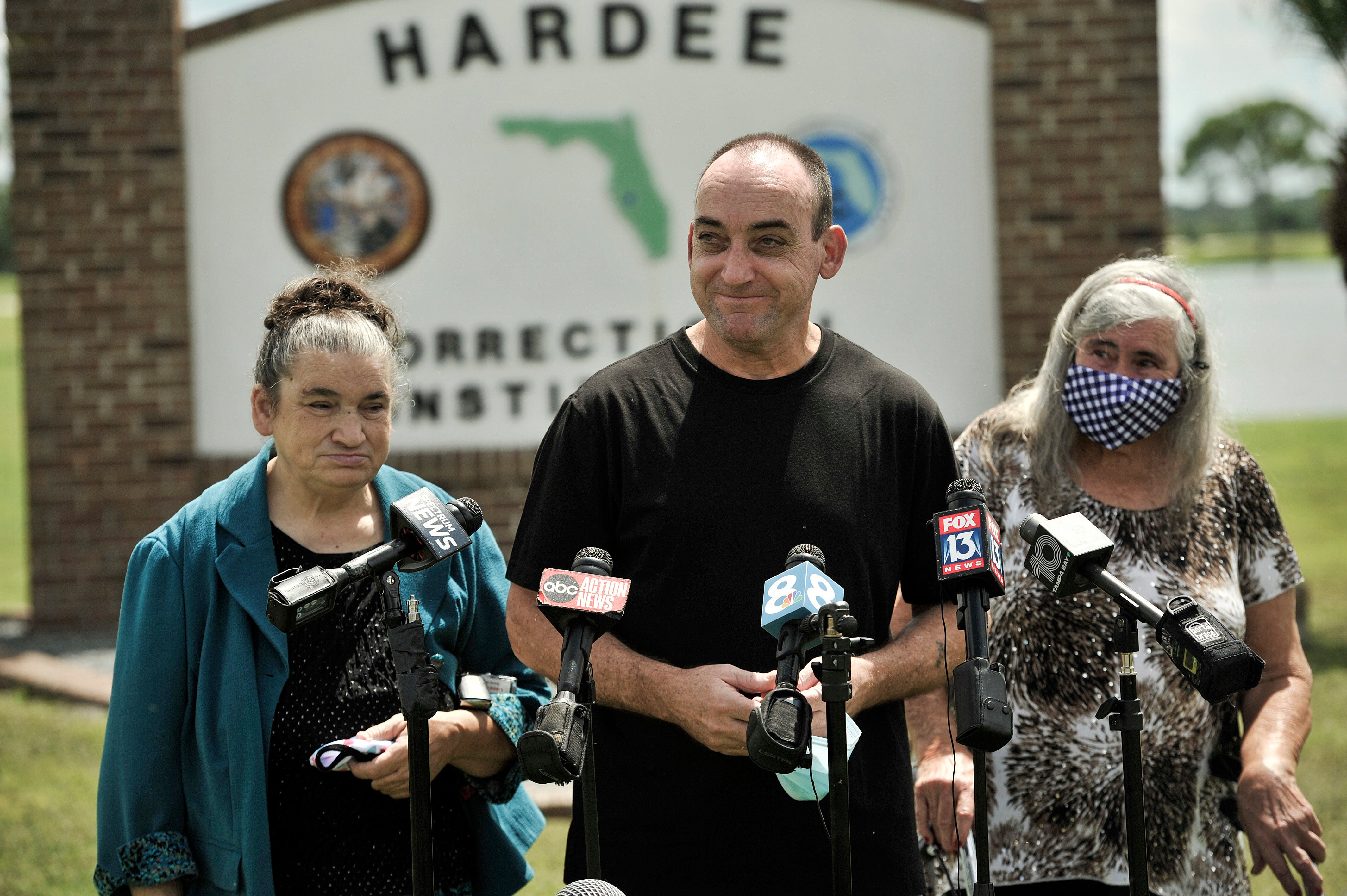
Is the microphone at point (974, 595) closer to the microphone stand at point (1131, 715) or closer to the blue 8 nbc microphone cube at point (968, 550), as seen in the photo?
the blue 8 nbc microphone cube at point (968, 550)

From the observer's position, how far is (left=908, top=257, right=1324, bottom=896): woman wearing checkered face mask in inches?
109

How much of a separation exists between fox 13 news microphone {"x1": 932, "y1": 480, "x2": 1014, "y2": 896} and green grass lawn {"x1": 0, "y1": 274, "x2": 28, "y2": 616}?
21.6 feet

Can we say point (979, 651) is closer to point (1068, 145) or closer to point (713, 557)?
point (713, 557)

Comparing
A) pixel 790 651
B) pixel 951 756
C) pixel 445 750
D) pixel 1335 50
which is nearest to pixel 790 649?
pixel 790 651

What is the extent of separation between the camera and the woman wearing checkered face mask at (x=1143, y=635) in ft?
9.09

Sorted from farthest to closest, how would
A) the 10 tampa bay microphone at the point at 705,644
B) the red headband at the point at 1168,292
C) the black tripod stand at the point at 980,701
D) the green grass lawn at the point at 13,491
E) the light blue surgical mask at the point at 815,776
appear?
the green grass lawn at the point at 13,491 < the red headband at the point at 1168,292 < the 10 tampa bay microphone at the point at 705,644 < the light blue surgical mask at the point at 815,776 < the black tripod stand at the point at 980,701

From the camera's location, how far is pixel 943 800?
9.00 feet

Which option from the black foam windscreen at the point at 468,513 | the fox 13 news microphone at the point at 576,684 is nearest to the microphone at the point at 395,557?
the black foam windscreen at the point at 468,513

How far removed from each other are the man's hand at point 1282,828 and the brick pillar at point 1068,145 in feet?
15.8

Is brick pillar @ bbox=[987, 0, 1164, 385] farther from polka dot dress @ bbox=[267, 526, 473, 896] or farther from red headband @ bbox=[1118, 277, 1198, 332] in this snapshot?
polka dot dress @ bbox=[267, 526, 473, 896]

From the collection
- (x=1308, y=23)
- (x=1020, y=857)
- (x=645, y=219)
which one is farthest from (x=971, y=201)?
(x=1020, y=857)

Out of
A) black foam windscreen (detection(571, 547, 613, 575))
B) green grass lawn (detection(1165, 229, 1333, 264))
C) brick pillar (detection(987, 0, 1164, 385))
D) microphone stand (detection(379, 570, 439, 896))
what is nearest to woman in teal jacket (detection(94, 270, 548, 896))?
microphone stand (detection(379, 570, 439, 896))

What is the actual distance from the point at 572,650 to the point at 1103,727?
1447 mm

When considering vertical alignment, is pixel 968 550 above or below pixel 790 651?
above
